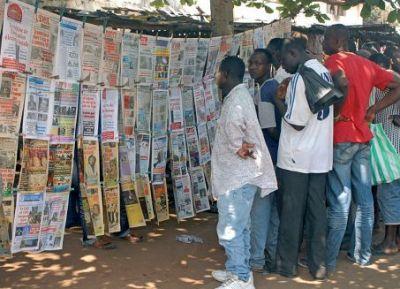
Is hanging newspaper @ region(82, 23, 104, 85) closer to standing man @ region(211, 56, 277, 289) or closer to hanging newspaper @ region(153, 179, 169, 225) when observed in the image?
standing man @ region(211, 56, 277, 289)

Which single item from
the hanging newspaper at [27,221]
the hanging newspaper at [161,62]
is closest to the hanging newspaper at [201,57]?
the hanging newspaper at [161,62]

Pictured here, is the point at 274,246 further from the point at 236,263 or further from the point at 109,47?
the point at 109,47

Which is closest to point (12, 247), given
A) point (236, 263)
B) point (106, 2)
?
point (236, 263)

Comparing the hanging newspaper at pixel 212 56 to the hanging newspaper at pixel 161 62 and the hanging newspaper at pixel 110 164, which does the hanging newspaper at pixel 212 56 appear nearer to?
the hanging newspaper at pixel 161 62

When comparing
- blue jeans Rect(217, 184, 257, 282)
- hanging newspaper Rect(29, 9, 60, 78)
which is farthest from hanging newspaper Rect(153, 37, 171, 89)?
blue jeans Rect(217, 184, 257, 282)

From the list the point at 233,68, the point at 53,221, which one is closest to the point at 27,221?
the point at 53,221

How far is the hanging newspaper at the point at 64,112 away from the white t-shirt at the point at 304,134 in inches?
60.1

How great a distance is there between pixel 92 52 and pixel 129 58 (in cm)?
41

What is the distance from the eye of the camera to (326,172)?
4176 millimetres

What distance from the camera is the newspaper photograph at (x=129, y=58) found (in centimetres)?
450

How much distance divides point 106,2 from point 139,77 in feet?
25.2

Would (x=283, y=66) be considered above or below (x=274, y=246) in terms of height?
above

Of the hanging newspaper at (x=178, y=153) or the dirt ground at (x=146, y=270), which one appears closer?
the dirt ground at (x=146, y=270)

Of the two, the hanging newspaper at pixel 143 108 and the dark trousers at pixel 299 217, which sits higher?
the hanging newspaper at pixel 143 108
